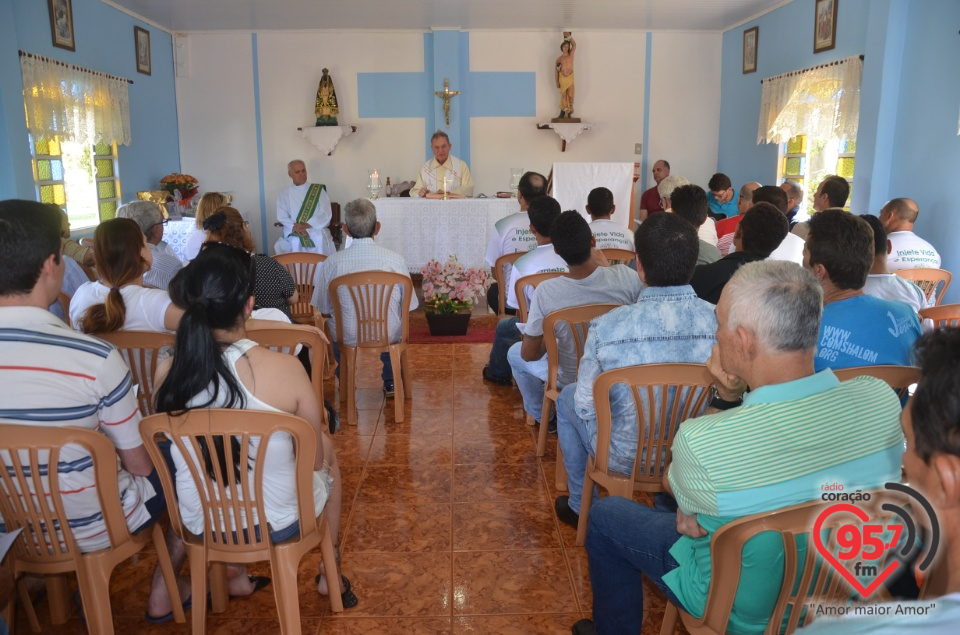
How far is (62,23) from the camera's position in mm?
5973

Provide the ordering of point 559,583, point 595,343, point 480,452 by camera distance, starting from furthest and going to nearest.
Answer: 1. point 480,452
2. point 559,583
3. point 595,343

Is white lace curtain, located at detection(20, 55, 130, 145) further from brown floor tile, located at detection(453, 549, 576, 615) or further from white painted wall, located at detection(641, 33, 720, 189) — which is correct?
white painted wall, located at detection(641, 33, 720, 189)

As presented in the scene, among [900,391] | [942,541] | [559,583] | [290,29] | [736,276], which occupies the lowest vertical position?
[559,583]

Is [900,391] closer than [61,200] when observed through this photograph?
Yes

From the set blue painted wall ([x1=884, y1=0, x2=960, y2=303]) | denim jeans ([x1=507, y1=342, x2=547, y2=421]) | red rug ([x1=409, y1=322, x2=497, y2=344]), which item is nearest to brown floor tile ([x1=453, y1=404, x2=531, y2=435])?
denim jeans ([x1=507, y1=342, x2=547, y2=421])

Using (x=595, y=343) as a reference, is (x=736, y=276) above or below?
Result: above

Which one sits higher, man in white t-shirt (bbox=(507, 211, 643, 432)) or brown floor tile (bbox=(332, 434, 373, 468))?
man in white t-shirt (bbox=(507, 211, 643, 432))

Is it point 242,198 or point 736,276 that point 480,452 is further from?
point 242,198

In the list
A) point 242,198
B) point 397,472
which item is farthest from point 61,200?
point 397,472

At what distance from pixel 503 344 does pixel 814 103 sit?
413 centimetres

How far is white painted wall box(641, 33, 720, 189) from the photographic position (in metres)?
8.68

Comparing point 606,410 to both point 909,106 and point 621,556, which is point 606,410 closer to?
point 621,556

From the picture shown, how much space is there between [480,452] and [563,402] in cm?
89

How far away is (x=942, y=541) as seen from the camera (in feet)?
2.85
